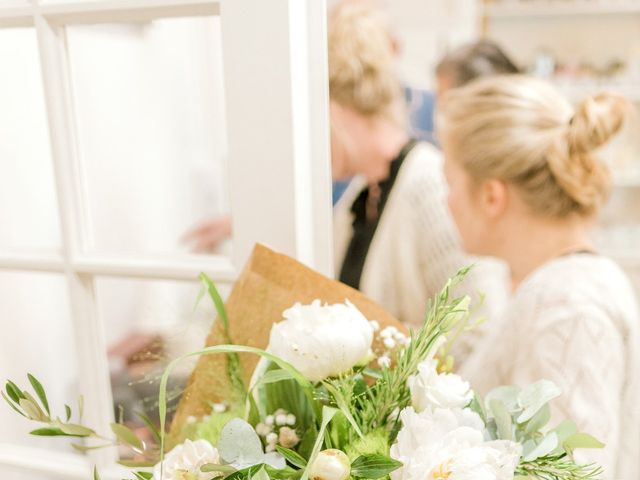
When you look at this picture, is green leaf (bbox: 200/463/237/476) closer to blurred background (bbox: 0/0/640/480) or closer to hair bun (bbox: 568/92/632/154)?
blurred background (bbox: 0/0/640/480)

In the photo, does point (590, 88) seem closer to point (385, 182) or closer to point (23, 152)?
point (385, 182)

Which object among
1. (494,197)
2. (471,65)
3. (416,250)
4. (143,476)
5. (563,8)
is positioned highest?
(563,8)

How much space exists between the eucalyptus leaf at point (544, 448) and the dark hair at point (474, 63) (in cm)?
171

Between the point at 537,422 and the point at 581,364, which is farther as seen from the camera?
the point at 581,364

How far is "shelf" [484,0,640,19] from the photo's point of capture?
290cm

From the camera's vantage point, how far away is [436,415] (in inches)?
20.1

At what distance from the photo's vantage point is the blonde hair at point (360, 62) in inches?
67.4

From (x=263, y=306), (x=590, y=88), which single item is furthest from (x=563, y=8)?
(x=263, y=306)

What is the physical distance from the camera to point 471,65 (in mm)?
2088

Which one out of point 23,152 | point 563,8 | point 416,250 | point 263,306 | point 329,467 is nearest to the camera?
point 329,467

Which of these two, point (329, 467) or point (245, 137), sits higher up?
point (245, 137)

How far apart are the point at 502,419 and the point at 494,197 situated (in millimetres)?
754

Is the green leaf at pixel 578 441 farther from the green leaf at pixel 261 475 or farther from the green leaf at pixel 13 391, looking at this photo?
the green leaf at pixel 13 391

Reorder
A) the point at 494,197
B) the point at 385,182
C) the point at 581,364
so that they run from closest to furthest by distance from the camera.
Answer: the point at 581,364
the point at 494,197
the point at 385,182
